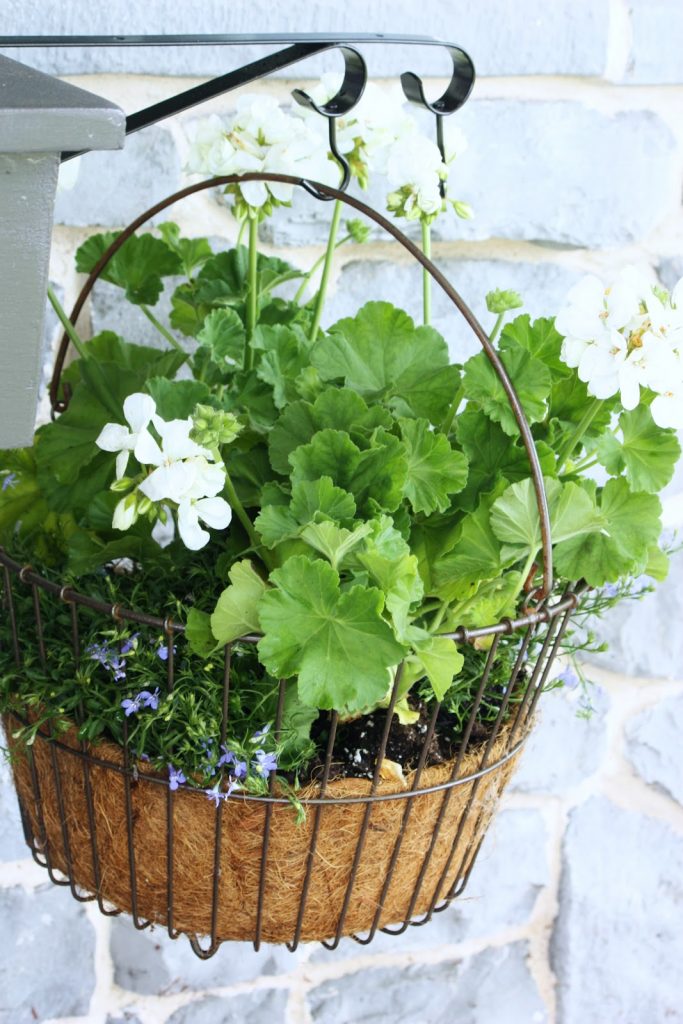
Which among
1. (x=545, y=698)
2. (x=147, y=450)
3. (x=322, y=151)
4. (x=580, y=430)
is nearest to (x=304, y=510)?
(x=147, y=450)

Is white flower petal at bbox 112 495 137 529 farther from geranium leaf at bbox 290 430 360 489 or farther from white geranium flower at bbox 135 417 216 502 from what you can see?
geranium leaf at bbox 290 430 360 489

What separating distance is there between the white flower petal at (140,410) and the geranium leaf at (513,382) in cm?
23

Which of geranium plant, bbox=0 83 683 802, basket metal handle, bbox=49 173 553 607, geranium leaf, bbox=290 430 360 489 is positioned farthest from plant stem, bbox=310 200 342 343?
geranium leaf, bbox=290 430 360 489

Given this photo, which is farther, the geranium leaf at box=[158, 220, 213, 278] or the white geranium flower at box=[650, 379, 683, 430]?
the geranium leaf at box=[158, 220, 213, 278]

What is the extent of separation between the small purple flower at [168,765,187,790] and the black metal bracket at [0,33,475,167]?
0.43m

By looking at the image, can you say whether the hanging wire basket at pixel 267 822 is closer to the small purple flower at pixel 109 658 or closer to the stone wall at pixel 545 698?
the small purple flower at pixel 109 658

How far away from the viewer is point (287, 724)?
806 mm

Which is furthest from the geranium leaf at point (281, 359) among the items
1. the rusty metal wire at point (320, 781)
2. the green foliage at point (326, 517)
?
the rusty metal wire at point (320, 781)

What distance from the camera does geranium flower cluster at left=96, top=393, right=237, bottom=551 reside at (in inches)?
26.4

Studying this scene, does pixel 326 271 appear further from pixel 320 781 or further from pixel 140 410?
pixel 320 781

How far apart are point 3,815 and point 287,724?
56 centimetres

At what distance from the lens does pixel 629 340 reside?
73 centimetres

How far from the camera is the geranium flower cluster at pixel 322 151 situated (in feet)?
2.77

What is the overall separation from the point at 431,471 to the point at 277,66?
0.95 ft
